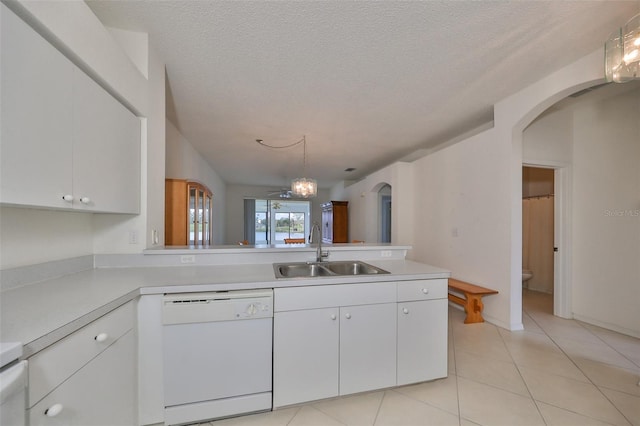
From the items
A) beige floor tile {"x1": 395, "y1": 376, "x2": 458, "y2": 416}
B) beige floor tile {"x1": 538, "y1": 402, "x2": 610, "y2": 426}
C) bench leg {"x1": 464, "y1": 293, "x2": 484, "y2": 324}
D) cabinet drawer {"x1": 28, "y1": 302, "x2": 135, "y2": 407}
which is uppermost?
cabinet drawer {"x1": 28, "y1": 302, "x2": 135, "y2": 407}

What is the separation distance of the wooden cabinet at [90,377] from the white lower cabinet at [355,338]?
0.75 metres

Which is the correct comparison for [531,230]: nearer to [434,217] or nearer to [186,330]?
[434,217]

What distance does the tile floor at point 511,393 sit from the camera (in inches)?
58.7

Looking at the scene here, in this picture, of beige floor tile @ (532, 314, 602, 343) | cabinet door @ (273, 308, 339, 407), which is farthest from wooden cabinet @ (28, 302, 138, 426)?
beige floor tile @ (532, 314, 602, 343)

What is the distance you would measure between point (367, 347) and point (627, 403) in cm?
176

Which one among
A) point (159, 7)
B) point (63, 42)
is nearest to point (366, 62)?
point (159, 7)

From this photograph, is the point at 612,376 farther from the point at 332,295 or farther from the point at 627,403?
the point at 332,295

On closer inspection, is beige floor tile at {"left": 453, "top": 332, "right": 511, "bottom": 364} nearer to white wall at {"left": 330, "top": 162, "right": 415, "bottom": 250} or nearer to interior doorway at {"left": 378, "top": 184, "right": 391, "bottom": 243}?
white wall at {"left": 330, "top": 162, "right": 415, "bottom": 250}

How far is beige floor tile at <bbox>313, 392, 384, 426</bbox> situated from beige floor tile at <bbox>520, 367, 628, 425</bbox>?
3.71ft

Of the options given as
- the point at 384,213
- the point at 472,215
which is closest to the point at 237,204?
the point at 384,213

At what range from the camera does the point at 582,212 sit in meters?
3.04

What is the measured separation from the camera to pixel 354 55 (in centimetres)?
203

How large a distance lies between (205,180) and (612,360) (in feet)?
20.4

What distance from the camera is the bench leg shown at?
2.90m
